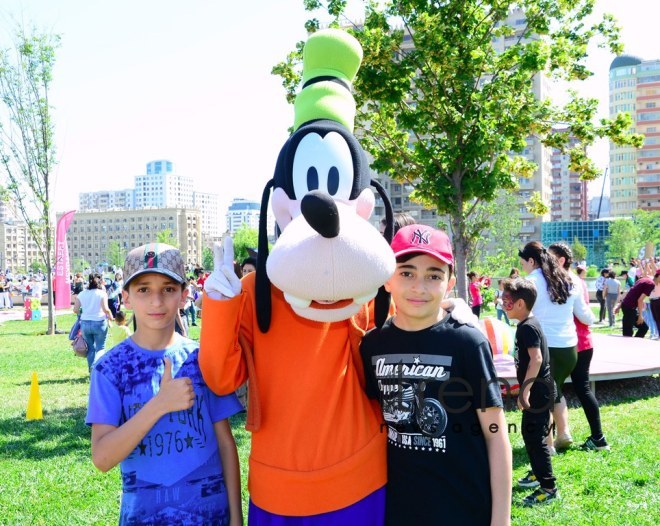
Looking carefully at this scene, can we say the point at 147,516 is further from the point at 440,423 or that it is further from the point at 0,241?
the point at 0,241

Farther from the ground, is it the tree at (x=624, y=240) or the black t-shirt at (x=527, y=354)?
the tree at (x=624, y=240)

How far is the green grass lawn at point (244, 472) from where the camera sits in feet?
14.4

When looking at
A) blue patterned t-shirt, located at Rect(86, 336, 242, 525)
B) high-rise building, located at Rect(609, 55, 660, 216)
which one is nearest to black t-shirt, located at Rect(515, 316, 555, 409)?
blue patterned t-shirt, located at Rect(86, 336, 242, 525)

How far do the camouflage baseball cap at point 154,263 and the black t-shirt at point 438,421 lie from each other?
34.0 inches

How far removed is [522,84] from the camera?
7.90m

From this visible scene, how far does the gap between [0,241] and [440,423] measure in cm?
15695

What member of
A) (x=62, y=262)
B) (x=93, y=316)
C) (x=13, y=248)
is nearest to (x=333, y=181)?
(x=93, y=316)

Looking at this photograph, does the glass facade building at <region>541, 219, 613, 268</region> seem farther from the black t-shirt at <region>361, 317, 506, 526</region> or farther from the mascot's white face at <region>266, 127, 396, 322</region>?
the mascot's white face at <region>266, 127, 396, 322</region>

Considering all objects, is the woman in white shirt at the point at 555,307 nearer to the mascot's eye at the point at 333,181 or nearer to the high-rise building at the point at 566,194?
the mascot's eye at the point at 333,181

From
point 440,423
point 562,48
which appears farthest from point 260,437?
point 562,48

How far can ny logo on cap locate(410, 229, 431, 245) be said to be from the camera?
2.24 metres

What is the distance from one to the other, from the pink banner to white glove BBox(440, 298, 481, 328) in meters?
17.4

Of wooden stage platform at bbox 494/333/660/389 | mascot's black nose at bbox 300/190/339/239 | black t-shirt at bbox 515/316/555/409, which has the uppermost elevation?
mascot's black nose at bbox 300/190/339/239

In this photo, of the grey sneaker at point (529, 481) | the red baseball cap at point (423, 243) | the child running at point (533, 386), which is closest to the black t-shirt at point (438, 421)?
the red baseball cap at point (423, 243)
